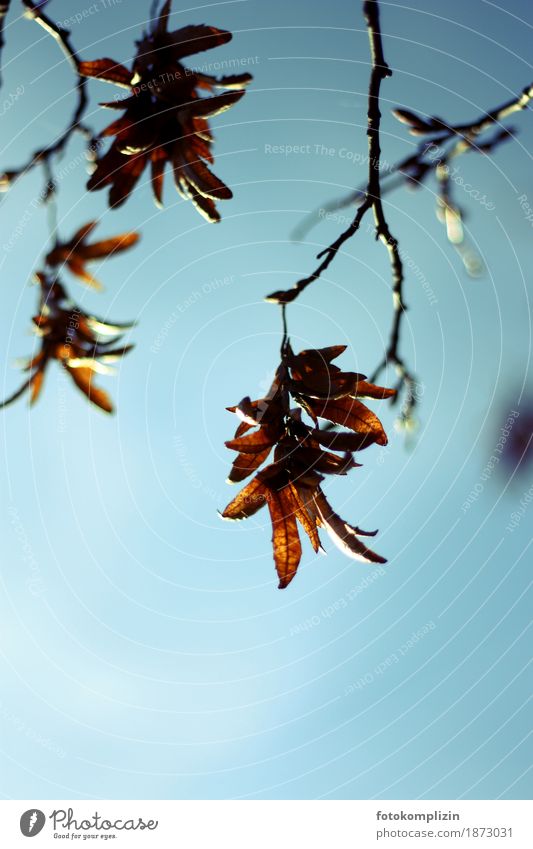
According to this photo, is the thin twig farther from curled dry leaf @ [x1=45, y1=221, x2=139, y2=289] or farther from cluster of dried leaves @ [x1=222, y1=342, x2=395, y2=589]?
curled dry leaf @ [x1=45, y1=221, x2=139, y2=289]

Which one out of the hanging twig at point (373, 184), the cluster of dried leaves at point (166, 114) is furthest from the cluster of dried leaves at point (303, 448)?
the cluster of dried leaves at point (166, 114)

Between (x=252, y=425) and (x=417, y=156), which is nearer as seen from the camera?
(x=252, y=425)

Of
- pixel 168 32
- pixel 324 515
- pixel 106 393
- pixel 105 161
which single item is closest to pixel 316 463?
pixel 324 515

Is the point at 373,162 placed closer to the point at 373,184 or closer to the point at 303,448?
the point at 373,184

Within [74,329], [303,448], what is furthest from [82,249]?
[303,448]

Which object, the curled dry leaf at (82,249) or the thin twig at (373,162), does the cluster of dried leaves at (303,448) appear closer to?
the thin twig at (373,162)

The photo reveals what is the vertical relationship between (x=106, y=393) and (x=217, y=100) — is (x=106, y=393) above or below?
below
